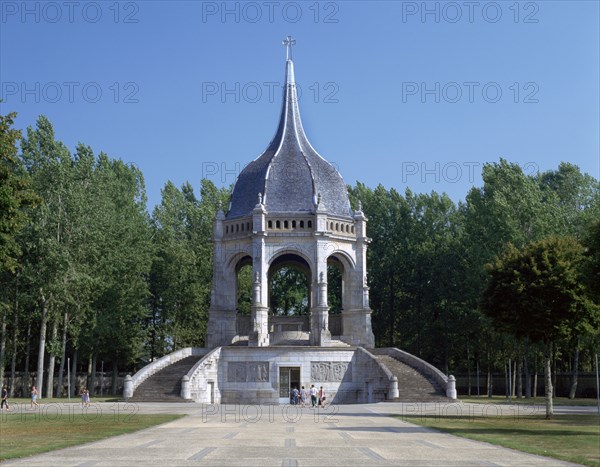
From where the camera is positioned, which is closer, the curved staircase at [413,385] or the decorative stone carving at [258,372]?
the curved staircase at [413,385]

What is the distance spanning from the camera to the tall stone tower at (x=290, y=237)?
58.2 meters

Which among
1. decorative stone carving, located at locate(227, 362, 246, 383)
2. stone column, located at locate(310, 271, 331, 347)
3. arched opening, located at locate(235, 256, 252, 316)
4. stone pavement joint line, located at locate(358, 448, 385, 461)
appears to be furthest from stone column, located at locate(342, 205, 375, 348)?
stone pavement joint line, located at locate(358, 448, 385, 461)

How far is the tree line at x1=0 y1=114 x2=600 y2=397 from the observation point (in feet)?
191

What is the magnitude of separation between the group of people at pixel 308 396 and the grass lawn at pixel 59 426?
489 inches

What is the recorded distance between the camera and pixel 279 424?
31266 mm

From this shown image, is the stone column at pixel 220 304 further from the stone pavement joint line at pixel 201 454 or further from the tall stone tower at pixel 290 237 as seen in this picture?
the stone pavement joint line at pixel 201 454

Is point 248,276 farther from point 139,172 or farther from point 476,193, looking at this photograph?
point 476,193

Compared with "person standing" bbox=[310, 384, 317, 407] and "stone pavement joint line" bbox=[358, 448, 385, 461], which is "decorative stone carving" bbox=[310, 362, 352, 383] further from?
"stone pavement joint line" bbox=[358, 448, 385, 461]

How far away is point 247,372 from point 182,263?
2003 cm

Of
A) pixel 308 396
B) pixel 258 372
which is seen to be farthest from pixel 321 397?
pixel 258 372

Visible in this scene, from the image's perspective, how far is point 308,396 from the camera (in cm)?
5262

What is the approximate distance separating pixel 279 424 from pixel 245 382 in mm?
22509

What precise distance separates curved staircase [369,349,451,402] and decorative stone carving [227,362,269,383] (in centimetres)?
740

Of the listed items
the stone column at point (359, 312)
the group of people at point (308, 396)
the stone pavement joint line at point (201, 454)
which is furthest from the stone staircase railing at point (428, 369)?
the stone pavement joint line at point (201, 454)
